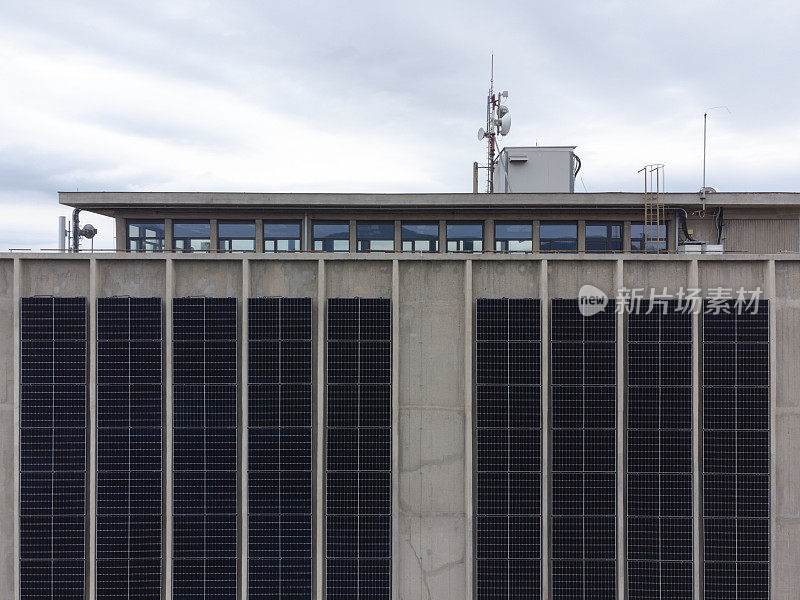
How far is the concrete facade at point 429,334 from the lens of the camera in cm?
1331

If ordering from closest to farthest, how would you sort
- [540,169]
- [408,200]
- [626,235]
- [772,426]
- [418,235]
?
1. [772,426]
2. [408,200]
3. [626,235]
4. [418,235]
5. [540,169]

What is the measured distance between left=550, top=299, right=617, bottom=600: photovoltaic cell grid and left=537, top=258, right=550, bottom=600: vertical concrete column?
0.64 feet

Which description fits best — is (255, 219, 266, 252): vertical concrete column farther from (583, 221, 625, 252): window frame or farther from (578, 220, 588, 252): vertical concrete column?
(583, 221, 625, 252): window frame

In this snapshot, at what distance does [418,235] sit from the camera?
1806cm

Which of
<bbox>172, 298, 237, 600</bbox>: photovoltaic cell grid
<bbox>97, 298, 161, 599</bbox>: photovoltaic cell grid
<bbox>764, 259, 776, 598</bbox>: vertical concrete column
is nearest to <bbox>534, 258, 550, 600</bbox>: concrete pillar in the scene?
<bbox>764, 259, 776, 598</bbox>: vertical concrete column

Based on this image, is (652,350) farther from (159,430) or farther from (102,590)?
(102,590)

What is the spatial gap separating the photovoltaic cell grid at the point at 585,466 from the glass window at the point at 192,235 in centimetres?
1444

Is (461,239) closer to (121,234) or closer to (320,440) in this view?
(320,440)

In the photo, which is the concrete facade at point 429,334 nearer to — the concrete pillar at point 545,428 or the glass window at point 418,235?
the concrete pillar at point 545,428

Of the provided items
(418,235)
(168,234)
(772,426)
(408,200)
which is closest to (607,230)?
(418,235)

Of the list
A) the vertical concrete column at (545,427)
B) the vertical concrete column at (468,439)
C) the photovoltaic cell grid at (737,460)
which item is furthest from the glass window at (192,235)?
the photovoltaic cell grid at (737,460)

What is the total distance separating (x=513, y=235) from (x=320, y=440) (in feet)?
37.5

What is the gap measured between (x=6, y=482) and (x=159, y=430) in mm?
5178

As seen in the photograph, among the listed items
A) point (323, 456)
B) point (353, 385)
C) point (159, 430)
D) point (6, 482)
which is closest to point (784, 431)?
point (353, 385)
